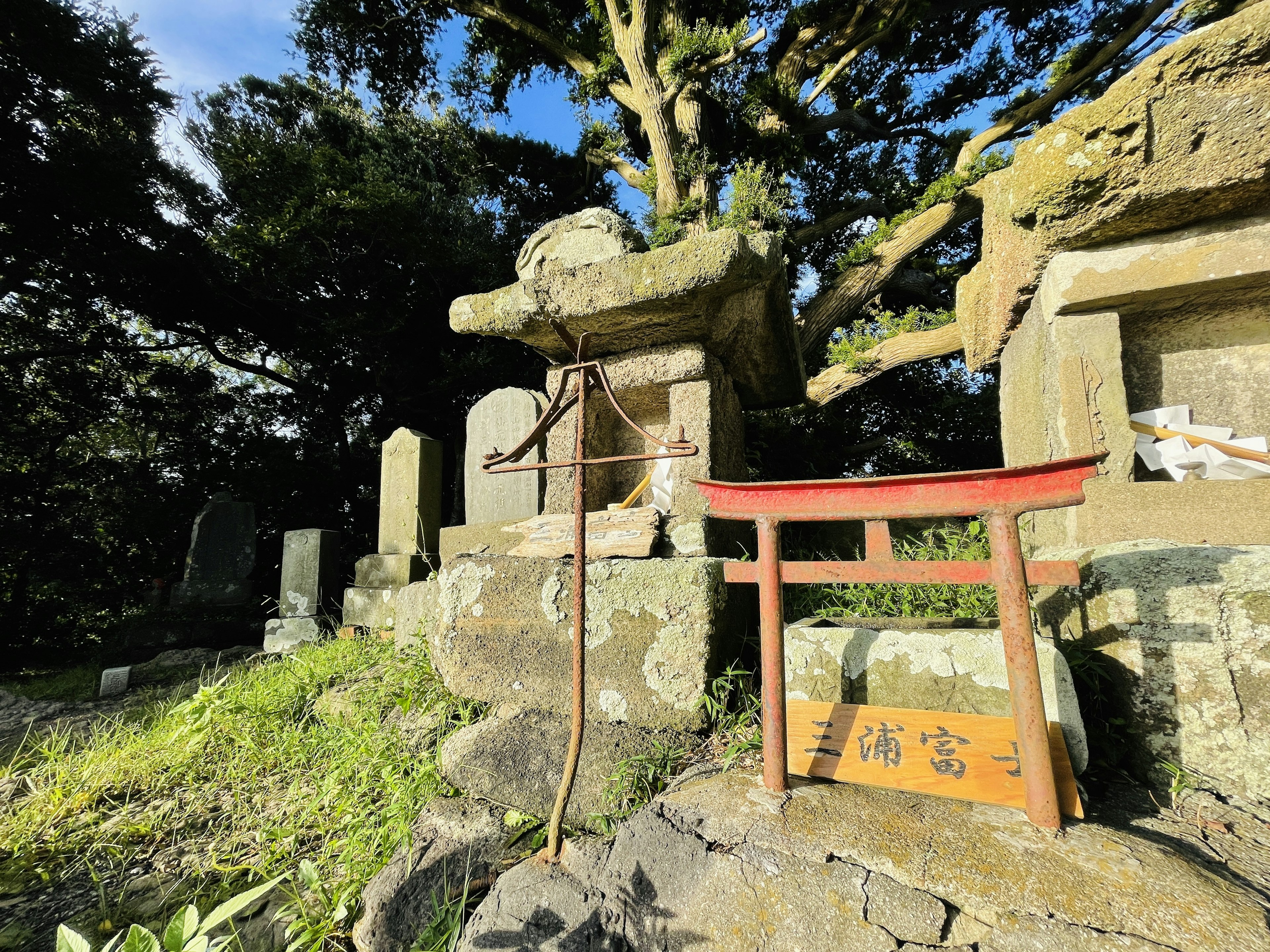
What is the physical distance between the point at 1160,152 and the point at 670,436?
6.39ft

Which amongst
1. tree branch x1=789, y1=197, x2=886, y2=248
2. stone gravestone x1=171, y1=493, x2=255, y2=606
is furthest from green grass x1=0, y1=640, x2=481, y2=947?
tree branch x1=789, y1=197, x2=886, y2=248

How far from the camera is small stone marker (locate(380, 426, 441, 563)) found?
16.3 feet

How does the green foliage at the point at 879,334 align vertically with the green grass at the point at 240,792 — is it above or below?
above

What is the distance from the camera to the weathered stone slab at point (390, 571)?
476cm

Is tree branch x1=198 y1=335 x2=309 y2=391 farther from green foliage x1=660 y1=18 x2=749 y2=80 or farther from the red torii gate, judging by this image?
the red torii gate

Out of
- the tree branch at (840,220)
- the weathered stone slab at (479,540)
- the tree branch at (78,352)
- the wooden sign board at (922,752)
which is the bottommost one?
the wooden sign board at (922,752)

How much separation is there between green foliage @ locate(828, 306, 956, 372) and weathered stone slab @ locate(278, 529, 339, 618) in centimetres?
579

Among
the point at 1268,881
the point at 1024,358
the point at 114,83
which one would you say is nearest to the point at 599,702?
the point at 1268,881

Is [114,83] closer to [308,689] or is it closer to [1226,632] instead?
[308,689]

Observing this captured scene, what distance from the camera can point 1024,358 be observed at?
2424 millimetres

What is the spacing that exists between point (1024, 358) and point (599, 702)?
2.37m

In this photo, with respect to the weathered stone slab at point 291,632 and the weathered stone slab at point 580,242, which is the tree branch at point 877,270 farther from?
the weathered stone slab at point 291,632

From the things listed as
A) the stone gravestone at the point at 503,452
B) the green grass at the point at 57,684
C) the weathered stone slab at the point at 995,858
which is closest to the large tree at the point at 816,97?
the stone gravestone at the point at 503,452

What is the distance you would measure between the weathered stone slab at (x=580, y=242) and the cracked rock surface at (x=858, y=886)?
7.12 ft
